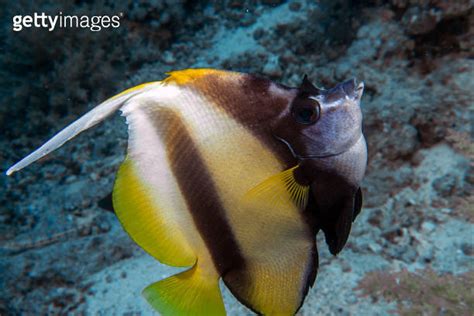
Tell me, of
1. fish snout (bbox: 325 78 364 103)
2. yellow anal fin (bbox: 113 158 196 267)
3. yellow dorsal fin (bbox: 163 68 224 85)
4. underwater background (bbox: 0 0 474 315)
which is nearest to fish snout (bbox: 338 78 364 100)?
fish snout (bbox: 325 78 364 103)

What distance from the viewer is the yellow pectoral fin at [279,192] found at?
81 cm

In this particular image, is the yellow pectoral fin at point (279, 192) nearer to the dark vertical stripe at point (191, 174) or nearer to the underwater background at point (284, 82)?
the dark vertical stripe at point (191, 174)

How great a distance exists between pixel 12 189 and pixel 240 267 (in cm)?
317

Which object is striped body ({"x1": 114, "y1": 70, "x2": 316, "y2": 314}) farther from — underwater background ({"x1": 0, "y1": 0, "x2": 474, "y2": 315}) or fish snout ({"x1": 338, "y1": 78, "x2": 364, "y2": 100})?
underwater background ({"x1": 0, "y1": 0, "x2": 474, "y2": 315})

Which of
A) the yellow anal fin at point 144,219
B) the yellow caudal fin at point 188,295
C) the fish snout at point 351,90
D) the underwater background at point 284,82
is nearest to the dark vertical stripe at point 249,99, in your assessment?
the fish snout at point 351,90

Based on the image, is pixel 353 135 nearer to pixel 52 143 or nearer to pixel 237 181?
pixel 237 181

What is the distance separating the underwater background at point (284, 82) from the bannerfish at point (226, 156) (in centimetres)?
124

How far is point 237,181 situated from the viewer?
0.83m

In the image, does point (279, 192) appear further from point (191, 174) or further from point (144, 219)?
point (144, 219)

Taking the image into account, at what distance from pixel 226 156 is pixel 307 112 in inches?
7.8

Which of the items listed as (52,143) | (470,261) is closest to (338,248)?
(52,143)

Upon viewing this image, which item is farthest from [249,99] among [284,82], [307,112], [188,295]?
[284,82]

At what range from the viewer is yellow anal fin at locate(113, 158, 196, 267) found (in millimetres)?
841

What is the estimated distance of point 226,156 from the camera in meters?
0.83
